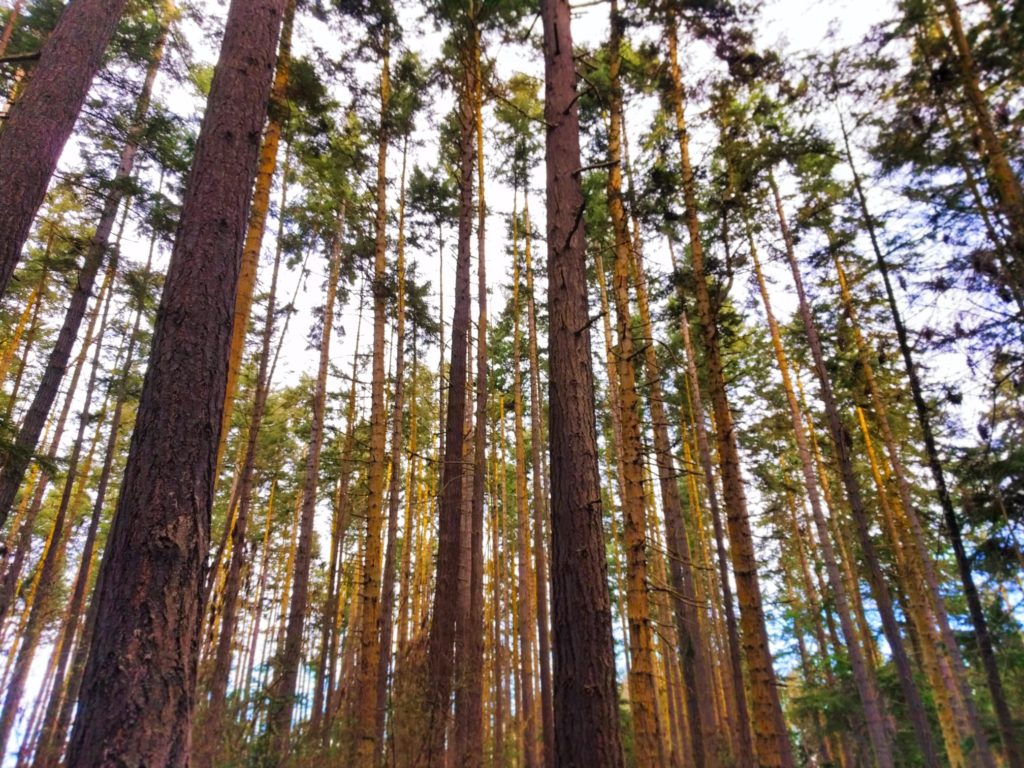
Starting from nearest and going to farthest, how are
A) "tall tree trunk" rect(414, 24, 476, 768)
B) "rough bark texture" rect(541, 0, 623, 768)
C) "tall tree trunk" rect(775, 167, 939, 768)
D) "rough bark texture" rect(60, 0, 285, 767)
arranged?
"rough bark texture" rect(60, 0, 285, 767) → "rough bark texture" rect(541, 0, 623, 768) → "tall tree trunk" rect(414, 24, 476, 768) → "tall tree trunk" rect(775, 167, 939, 768)

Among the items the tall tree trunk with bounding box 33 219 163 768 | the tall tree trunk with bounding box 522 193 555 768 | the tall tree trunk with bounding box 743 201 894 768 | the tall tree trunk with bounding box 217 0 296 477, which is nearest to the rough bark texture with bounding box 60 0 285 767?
the tall tree trunk with bounding box 217 0 296 477

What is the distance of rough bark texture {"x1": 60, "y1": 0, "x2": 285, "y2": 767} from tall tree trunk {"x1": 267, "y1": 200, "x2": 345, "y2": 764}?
4179 millimetres

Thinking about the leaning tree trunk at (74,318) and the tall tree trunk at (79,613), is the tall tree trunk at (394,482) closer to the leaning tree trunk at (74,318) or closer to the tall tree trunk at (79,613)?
the leaning tree trunk at (74,318)

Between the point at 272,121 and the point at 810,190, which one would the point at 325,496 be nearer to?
the point at 272,121

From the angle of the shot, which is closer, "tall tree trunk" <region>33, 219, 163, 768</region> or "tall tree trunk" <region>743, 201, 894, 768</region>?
"tall tree trunk" <region>743, 201, 894, 768</region>

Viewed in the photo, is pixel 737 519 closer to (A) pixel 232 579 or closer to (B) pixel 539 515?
(B) pixel 539 515

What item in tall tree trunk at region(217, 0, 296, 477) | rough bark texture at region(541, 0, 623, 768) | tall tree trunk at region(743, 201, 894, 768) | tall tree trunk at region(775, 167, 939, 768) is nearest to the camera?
rough bark texture at region(541, 0, 623, 768)

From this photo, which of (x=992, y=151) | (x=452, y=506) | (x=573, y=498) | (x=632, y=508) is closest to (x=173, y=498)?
A: (x=573, y=498)

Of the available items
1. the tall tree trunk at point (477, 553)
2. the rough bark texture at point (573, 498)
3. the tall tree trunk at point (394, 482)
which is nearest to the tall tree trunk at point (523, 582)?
the tall tree trunk at point (477, 553)

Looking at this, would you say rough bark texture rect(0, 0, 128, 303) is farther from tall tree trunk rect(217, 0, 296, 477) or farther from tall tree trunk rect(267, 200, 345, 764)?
tall tree trunk rect(267, 200, 345, 764)

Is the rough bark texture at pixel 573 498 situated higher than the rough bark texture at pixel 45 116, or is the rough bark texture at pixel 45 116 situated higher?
the rough bark texture at pixel 45 116

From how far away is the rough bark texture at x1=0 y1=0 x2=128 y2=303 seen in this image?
13.4ft

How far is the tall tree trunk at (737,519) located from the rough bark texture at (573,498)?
2.83 m

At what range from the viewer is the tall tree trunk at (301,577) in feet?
19.0
